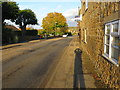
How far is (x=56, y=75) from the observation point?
554cm

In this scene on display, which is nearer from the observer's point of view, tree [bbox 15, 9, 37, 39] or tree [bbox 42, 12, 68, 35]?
tree [bbox 15, 9, 37, 39]

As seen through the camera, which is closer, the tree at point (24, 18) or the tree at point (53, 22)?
the tree at point (24, 18)

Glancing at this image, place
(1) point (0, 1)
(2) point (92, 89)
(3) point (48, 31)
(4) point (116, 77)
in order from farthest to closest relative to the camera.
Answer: (3) point (48, 31), (1) point (0, 1), (2) point (92, 89), (4) point (116, 77)

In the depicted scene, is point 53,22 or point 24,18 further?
point 53,22

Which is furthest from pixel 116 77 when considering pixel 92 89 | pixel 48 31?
pixel 48 31

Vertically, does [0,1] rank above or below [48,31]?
above

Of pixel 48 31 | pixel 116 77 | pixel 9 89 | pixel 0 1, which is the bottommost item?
pixel 9 89

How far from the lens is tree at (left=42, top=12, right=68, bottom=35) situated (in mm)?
52938

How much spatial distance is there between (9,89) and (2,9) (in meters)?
22.1

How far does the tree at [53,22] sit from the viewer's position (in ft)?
174

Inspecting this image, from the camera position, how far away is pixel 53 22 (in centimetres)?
5388

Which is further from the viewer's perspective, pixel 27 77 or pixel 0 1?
pixel 0 1

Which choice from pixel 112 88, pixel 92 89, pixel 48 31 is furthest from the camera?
pixel 48 31

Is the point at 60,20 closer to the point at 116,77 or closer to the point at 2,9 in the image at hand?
the point at 2,9
